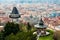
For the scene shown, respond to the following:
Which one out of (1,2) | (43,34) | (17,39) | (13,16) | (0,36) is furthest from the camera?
(1,2)

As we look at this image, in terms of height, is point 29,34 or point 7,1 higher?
point 29,34

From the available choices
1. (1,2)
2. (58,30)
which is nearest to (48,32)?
(58,30)

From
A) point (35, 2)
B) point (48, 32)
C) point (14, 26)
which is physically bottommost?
point (35, 2)

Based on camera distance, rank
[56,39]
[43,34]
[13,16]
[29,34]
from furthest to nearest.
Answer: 1. [13,16]
2. [43,34]
3. [56,39]
4. [29,34]

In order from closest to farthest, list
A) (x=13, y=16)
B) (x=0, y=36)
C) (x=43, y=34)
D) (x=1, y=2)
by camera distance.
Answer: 1. (x=0, y=36)
2. (x=43, y=34)
3. (x=13, y=16)
4. (x=1, y=2)

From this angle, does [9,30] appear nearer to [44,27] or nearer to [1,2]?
[44,27]

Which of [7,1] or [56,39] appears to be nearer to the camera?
[56,39]

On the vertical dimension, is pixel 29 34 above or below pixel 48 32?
above

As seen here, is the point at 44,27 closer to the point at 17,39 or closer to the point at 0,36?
the point at 0,36

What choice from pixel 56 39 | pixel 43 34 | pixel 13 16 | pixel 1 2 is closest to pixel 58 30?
pixel 56 39
